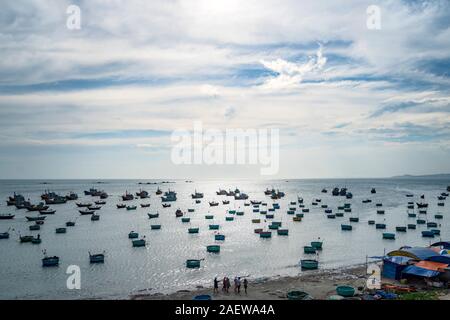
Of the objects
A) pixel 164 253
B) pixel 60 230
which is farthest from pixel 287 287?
pixel 60 230

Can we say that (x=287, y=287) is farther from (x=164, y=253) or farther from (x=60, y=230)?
(x=60, y=230)

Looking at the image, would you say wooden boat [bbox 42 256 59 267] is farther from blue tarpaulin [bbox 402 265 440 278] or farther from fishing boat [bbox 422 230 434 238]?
fishing boat [bbox 422 230 434 238]

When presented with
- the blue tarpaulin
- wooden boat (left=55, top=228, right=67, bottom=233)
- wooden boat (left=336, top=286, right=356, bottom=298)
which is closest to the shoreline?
wooden boat (left=336, top=286, right=356, bottom=298)

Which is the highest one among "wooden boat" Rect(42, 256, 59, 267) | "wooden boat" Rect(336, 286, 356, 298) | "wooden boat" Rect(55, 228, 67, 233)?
"wooden boat" Rect(336, 286, 356, 298)

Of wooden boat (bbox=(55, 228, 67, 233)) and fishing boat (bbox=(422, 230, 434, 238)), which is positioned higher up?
fishing boat (bbox=(422, 230, 434, 238))

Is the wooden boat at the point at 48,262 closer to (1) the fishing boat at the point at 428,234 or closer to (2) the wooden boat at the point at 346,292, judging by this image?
(2) the wooden boat at the point at 346,292

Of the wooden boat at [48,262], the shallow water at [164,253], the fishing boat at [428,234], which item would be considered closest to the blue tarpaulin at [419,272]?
the shallow water at [164,253]
